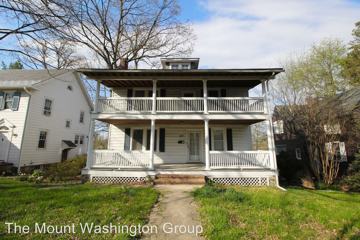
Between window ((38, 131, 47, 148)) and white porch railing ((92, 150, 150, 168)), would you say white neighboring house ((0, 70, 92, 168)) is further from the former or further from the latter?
white porch railing ((92, 150, 150, 168))

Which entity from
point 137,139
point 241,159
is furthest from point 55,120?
point 241,159

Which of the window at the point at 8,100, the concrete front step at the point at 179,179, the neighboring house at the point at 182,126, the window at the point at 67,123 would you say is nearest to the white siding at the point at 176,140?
the neighboring house at the point at 182,126

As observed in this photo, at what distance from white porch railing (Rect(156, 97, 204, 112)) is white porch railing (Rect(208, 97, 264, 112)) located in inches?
26.3

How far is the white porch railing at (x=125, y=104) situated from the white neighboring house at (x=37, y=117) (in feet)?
9.73

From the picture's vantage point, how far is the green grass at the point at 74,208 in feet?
14.3

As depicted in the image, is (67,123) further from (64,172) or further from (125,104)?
(125,104)

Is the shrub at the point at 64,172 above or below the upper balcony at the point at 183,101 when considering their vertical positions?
below

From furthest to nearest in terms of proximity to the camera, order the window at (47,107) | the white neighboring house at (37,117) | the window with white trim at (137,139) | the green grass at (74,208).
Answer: the window at (47,107) → the white neighboring house at (37,117) → the window with white trim at (137,139) → the green grass at (74,208)

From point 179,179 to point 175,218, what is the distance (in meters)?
4.14

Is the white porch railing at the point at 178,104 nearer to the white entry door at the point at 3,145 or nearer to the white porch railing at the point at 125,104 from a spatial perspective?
the white porch railing at the point at 125,104

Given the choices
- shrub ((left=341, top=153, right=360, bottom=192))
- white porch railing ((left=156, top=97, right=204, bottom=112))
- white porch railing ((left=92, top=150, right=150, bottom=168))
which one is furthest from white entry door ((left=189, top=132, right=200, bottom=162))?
shrub ((left=341, top=153, right=360, bottom=192))

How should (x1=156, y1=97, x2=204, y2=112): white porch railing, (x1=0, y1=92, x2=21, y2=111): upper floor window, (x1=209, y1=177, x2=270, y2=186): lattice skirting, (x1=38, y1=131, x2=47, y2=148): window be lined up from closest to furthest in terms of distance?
(x1=209, y1=177, x2=270, y2=186): lattice skirting
(x1=156, y1=97, x2=204, y2=112): white porch railing
(x1=0, y1=92, x2=21, y2=111): upper floor window
(x1=38, y1=131, x2=47, y2=148): window

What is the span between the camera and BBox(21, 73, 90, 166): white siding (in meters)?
13.2

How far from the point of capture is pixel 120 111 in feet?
34.0
